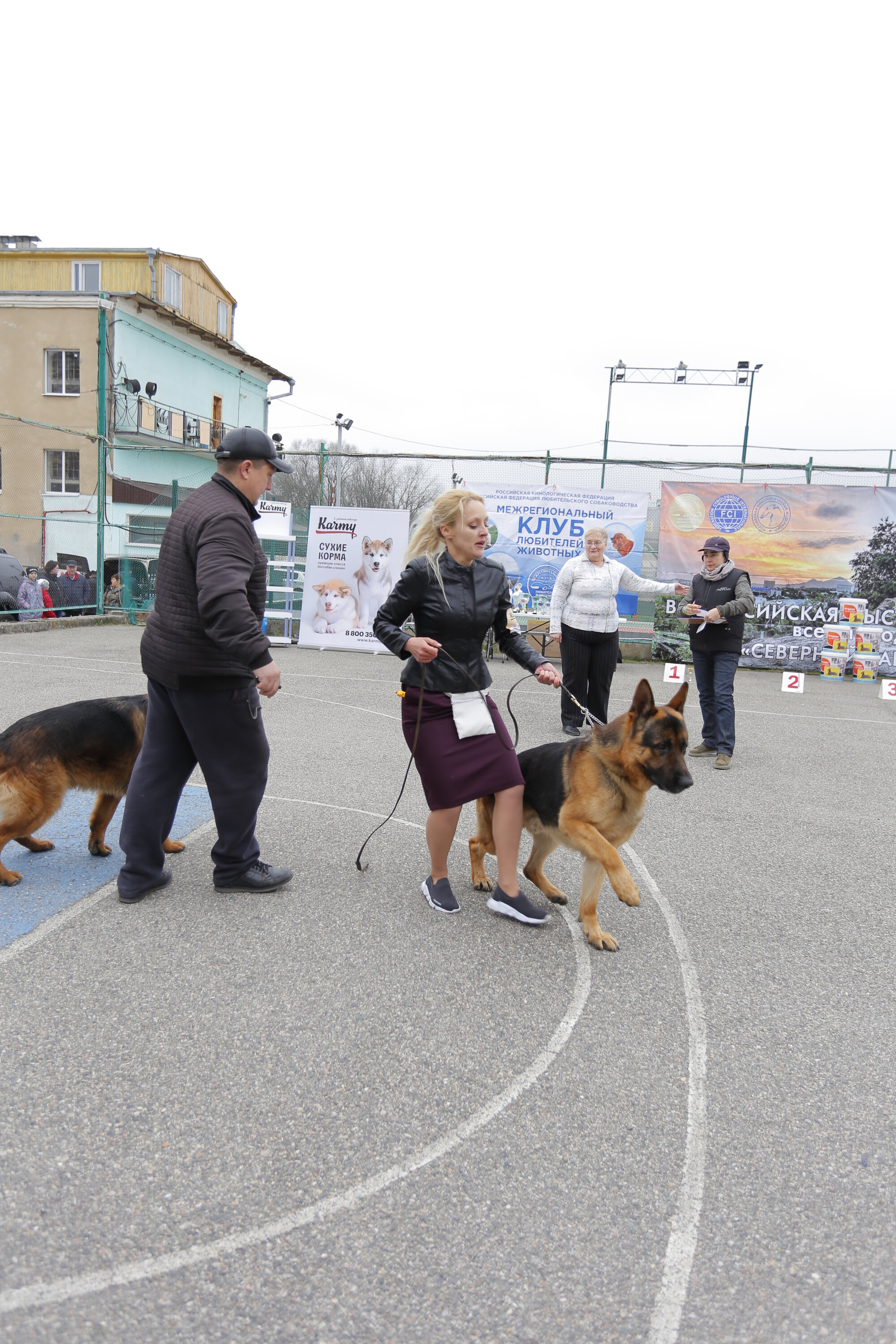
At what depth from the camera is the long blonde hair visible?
3.96 m

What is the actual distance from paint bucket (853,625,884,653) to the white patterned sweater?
8264 mm

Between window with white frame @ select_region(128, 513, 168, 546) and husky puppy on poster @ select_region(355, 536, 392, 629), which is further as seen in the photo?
window with white frame @ select_region(128, 513, 168, 546)

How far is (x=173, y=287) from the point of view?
32.6 m

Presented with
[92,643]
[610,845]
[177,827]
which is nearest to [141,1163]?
[610,845]

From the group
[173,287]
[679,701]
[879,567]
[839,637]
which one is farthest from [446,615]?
[173,287]

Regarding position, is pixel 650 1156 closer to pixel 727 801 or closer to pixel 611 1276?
pixel 611 1276

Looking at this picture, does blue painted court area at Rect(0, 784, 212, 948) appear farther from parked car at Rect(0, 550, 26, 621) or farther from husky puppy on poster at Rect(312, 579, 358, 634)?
parked car at Rect(0, 550, 26, 621)

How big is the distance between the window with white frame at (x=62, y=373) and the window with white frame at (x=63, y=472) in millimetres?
2205

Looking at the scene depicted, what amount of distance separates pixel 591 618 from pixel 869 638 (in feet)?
29.6

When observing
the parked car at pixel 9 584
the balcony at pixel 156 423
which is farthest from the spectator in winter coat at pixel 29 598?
the balcony at pixel 156 423

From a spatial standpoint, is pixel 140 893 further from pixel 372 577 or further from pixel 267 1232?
pixel 372 577

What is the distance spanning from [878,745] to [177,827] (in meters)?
7.42

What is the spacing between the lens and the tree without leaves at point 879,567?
1495cm

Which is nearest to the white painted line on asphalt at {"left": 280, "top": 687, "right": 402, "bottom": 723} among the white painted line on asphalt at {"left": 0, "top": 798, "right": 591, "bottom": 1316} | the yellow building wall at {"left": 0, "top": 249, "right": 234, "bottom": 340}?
the white painted line on asphalt at {"left": 0, "top": 798, "right": 591, "bottom": 1316}
